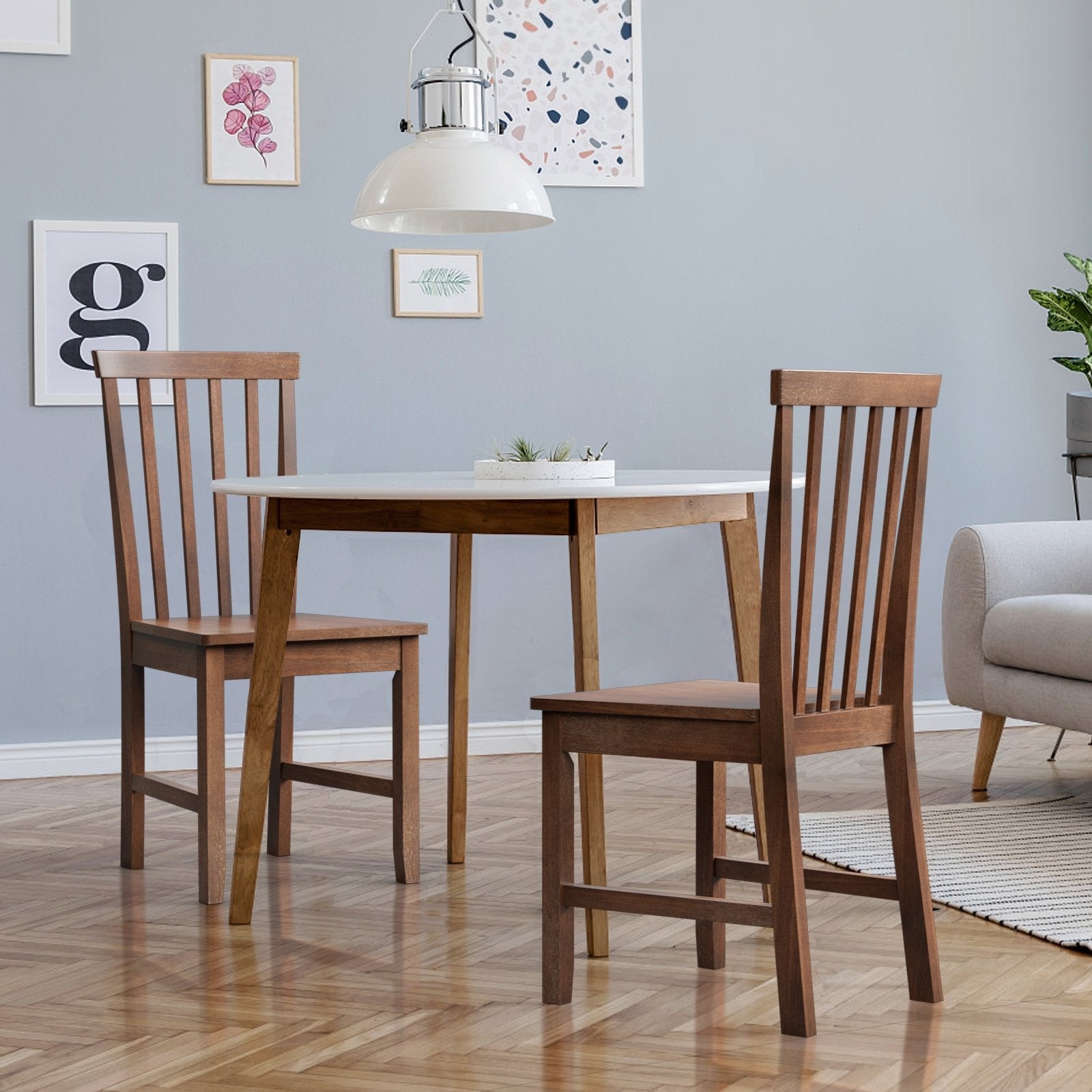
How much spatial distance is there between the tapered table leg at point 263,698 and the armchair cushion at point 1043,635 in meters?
1.68

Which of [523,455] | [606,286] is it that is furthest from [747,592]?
[606,286]

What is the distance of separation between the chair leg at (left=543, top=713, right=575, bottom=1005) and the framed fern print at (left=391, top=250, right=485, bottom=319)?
2264 millimetres

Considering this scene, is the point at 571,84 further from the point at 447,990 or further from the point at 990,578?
the point at 447,990

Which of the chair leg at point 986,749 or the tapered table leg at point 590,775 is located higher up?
the tapered table leg at point 590,775

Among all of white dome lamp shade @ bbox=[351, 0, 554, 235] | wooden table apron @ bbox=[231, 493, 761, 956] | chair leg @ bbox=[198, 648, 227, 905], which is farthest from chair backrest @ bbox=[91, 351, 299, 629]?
white dome lamp shade @ bbox=[351, 0, 554, 235]

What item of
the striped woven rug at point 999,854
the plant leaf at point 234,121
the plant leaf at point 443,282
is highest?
the plant leaf at point 234,121

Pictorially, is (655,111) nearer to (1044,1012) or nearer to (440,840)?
(440,840)

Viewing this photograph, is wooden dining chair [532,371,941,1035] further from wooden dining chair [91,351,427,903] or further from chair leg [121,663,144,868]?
chair leg [121,663,144,868]

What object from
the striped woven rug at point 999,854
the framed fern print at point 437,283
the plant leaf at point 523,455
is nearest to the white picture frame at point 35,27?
the framed fern print at point 437,283

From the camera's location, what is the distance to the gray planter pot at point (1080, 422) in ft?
13.5

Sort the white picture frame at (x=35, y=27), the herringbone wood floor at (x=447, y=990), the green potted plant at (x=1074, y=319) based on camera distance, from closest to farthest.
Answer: the herringbone wood floor at (x=447, y=990), the white picture frame at (x=35, y=27), the green potted plant at (x=1074, y=319)

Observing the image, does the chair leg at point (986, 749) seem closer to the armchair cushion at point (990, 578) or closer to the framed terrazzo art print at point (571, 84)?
the armchair cushion at point (990, 578)

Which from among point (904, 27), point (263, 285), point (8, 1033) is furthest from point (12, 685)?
point (904, 27)

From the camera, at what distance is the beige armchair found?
3.42m
